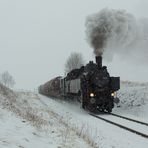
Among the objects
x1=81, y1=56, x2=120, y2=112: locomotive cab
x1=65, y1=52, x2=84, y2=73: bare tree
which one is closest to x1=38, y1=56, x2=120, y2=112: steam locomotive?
x1=81, y1=56, x2=120, y2=112: locomotive cab

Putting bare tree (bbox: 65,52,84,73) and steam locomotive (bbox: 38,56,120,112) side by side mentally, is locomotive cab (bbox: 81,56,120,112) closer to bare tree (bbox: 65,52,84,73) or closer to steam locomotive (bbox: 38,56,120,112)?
steam locomotive (bbox: 38,56,120,112)

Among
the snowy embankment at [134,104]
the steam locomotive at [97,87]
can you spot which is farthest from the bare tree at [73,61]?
the steam locomotive at [97,87]

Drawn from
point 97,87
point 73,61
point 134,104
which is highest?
point 73,61

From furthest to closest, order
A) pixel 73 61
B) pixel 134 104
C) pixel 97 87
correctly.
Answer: pixel 73 61, pixel 134 104, pixel 97 87

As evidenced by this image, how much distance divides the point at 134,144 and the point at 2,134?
449cm

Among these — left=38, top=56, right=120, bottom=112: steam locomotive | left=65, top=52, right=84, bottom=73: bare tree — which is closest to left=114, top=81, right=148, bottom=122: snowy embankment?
left=38, top=56, right=120, bottom=112: steam locomotive

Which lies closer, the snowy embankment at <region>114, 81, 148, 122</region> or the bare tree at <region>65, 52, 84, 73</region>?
the snowy embankment at <region>114, 81, 148, 122</region>

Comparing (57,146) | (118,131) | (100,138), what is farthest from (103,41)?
(57,146)

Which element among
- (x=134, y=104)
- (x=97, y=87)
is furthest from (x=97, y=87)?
(x=134, y=104)

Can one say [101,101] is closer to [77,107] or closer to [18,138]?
[77,107]

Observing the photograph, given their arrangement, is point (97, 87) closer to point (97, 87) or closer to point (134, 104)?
point (97, 87)

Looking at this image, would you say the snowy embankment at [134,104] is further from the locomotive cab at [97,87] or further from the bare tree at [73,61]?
the bare tree at [73,61]

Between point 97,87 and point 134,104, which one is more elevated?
point 97,87

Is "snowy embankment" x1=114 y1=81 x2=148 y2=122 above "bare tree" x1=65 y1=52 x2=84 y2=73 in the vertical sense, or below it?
below
